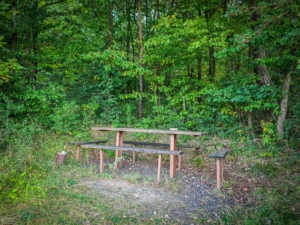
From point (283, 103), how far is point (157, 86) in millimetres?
4269

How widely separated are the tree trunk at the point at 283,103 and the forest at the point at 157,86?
2 centimetres

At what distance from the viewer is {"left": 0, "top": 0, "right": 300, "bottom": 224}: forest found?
444 cm

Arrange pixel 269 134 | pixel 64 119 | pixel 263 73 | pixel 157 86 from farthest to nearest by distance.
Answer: pixel 157 86 < pixel 64 119 < pixel 263 73 < pixel 269 134

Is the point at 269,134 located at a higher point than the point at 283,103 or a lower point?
lower

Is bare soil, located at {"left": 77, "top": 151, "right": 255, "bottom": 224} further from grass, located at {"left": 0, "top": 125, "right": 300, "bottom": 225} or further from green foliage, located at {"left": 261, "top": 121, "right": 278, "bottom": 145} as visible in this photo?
green foliage, located at {"left": 261, "top": 121, "right": 278, "bottom": 145}

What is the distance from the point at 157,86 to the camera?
8531 millimetres

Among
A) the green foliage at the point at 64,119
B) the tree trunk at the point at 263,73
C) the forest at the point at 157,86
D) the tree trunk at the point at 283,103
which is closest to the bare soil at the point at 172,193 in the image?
the forest at the point at 157,86

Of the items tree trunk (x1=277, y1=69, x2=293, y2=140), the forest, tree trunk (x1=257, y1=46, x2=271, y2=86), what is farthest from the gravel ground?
tree trunk (x1=257, y1=46, x2=271, y2=86)

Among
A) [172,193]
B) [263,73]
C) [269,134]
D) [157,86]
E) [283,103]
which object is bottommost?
[172,193]

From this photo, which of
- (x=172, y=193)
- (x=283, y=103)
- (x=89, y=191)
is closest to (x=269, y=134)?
(x=283, y=103)

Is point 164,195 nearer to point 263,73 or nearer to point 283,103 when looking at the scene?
point 283,103

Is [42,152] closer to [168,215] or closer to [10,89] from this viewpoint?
[10,89]

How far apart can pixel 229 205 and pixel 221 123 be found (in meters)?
4.13

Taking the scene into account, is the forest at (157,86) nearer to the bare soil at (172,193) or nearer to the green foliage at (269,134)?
the green foliage at (269,134)
